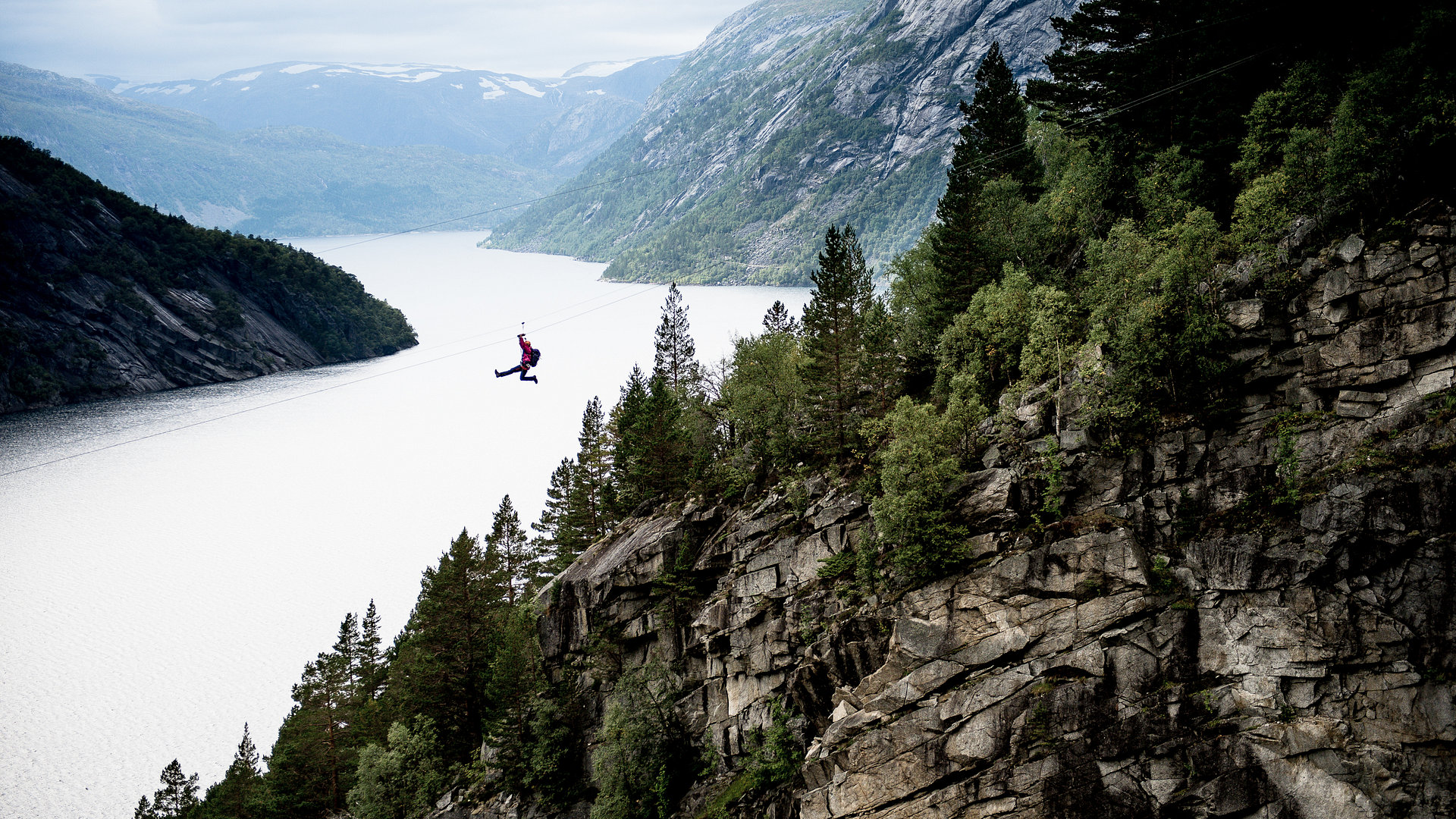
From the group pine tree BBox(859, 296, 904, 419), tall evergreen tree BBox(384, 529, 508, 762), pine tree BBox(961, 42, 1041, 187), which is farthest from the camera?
tall evergreen tree BBox(384, 529, 508, 762)

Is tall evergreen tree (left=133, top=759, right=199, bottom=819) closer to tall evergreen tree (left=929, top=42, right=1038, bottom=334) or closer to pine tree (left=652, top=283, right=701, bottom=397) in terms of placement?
pine tree (left=652, top=283, right=701, bottom=397)

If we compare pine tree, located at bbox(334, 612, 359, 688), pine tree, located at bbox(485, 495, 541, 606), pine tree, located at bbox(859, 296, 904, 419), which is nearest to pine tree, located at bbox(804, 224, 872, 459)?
pine tree, located at bbox(859, 296, 904, 419)

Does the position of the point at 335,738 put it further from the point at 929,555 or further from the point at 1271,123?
the point at 1271,123

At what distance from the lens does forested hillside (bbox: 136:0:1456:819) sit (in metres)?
23.2

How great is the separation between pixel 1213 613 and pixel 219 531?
115118 millimetres

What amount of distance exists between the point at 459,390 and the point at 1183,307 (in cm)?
14713

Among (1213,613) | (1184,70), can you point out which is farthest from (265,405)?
(1213,613)

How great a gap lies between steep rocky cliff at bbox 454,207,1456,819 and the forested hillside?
10 cm

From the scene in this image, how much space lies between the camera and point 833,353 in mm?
41156

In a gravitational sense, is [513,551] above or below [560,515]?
below

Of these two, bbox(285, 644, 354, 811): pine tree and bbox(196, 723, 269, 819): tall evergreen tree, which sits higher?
bbox(285, 644, 354, 811): pine tree

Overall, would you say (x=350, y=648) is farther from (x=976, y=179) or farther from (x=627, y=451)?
(x=976, y=179)

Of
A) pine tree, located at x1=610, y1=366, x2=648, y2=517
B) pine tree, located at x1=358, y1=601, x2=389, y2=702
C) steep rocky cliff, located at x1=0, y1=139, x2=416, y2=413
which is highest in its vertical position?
steep rocky cliff, located at x1=0, y1=139, x2=416, y2=413

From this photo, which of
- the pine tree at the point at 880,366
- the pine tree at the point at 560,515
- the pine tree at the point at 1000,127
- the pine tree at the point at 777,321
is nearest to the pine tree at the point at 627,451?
the pine tree at the point at 560,515
